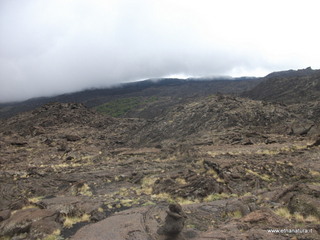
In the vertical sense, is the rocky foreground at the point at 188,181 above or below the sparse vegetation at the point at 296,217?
below

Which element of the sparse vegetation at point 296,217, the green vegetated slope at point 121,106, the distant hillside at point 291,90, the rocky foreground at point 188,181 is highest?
the distant hillside at point 291,90

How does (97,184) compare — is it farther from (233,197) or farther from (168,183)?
(233,197)

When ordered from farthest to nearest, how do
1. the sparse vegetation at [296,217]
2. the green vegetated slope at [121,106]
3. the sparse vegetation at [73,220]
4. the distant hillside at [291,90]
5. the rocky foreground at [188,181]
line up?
the green vegetated slope at [121,106], the distant hillside at [291,90], the sparse vegetation at [73,220], the rocky foreground at [188,181], the sparse vegetation at [296,217]

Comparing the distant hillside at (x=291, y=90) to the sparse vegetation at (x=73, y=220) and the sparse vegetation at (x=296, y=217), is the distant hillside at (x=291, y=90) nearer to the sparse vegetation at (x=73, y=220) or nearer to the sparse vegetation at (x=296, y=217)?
the sparse vegetation at (x=296, y=217)

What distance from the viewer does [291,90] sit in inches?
3100

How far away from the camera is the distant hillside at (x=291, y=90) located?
68.9 m

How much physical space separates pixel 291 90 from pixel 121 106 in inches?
3481

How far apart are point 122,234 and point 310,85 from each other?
252 ft

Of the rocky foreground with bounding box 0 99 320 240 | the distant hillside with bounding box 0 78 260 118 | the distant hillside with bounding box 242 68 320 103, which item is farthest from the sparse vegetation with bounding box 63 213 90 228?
the distant hillside with bounding box 0 78 260 118

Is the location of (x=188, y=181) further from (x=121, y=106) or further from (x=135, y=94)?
(x=135, y=94)

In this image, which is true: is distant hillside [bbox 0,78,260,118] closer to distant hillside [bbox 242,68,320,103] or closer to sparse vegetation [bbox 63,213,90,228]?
distant hillside [bbox 242,68,320,103]

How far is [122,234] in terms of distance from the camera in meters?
10.6

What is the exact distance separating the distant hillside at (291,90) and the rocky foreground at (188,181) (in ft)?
77.5

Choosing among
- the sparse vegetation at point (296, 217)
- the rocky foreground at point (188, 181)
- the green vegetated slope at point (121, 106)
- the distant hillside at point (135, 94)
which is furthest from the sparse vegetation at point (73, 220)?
the distant hillside at point (135, 94)
